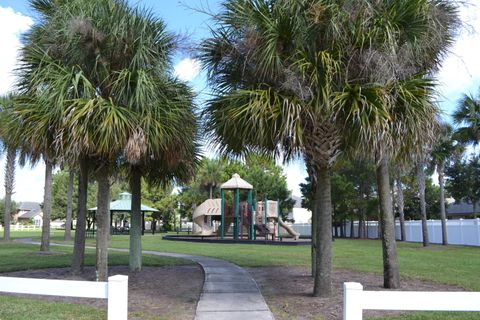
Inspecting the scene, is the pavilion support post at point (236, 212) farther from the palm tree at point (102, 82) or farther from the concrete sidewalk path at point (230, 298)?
the palm tree at point (102, 82)

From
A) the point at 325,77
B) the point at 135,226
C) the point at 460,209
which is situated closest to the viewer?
the point at 325,77

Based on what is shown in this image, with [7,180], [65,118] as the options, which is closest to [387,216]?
[65,118]

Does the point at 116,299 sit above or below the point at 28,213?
below

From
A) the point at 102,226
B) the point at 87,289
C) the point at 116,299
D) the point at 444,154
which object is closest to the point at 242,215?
the point at 444,154

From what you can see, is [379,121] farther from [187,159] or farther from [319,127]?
[187,159]

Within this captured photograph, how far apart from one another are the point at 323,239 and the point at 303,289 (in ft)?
5.84

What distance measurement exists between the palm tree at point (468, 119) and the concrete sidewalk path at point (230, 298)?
2263 cm

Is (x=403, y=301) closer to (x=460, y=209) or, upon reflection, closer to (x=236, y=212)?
(x=236, y=212)

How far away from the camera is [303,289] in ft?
37.3

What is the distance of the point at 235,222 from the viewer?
35875mm

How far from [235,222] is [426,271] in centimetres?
Result: 2144

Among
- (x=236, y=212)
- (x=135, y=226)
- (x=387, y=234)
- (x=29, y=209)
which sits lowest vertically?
(x=387, y=234)

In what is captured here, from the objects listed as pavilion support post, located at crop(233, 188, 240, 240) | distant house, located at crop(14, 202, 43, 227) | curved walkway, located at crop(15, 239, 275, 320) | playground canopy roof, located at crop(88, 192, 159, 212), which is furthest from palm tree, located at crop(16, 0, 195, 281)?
distant house, located at crop(14, 202, 43, 227)

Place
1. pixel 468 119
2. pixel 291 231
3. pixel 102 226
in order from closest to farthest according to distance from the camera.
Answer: pixel 102 226, pixel 468 119, pixel 291 231
